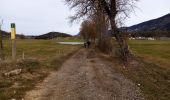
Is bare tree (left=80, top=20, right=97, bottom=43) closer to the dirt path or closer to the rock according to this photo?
the rock

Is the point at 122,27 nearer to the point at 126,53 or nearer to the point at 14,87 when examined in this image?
the point at 126,53

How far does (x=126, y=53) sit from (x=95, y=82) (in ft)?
48.0

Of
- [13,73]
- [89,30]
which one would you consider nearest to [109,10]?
[13,73]

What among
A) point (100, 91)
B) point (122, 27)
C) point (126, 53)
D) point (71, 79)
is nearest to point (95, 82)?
point (71, 79)

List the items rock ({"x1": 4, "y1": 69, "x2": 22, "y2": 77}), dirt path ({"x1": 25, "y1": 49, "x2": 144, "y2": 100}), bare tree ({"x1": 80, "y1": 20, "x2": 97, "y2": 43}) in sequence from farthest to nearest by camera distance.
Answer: bare tree ({"x1": 80, "y1": 20, "x2": 97, "y2": 43}), rock ({"x1": 4, "y1": 69, "x2": 22, "y2": 77}), dirt path ({"x1": 25, "y1": 49, "x2": 144, "y2": 100})

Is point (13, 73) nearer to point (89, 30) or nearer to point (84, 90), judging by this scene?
point (84, 90)

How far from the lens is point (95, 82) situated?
52.3 feet

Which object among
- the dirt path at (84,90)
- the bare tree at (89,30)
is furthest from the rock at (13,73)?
the bare tree at (89,30)

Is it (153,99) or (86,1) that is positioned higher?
(86,1)

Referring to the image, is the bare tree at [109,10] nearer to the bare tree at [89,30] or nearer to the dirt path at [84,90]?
the dirt path at [84,90]

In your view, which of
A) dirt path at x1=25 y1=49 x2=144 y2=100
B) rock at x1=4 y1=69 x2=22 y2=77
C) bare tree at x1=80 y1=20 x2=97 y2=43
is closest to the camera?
dirt path at x1=25 y1=49 x2=144 y2=100

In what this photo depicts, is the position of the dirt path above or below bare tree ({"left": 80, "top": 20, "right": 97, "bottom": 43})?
below

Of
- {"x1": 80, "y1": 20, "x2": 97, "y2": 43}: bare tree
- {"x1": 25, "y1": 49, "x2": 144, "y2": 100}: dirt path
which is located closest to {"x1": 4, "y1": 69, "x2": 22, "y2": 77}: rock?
{"x1": 25, "y1": 49, "x2": 144, "y2": 100}: dirt path

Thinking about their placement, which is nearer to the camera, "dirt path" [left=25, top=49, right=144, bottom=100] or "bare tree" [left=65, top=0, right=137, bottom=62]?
"dirt path" [left=25, top=49, right=144, bottom=100]
